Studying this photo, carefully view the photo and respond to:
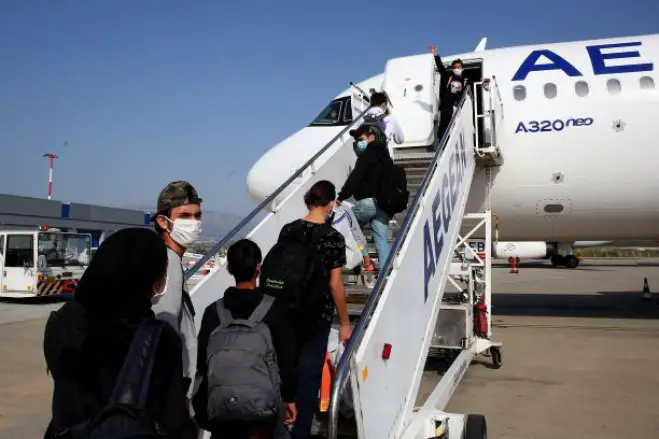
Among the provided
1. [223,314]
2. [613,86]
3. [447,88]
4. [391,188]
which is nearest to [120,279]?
[223,314]

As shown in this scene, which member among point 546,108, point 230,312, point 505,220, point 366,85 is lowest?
point 230,312

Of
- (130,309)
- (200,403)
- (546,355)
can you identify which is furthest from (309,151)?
(130,309)

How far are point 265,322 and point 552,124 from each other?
7.23 meters

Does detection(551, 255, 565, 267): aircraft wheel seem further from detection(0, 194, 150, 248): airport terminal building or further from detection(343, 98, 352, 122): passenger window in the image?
detection(343, 98, 352, 122): passenger window

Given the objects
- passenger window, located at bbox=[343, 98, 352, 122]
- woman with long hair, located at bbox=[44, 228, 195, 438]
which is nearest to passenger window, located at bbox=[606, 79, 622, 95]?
passenger window, located at bbox=[343, 98, 352, 122]

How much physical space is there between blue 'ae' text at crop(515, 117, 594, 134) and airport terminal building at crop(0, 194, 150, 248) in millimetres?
22550

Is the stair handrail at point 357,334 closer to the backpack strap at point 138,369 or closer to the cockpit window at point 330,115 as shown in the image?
the backpack strap at point 138,369

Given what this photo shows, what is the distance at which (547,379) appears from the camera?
748cm

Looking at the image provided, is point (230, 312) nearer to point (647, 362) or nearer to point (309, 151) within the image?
point (309, 151)

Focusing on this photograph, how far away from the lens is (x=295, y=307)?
3.12 m

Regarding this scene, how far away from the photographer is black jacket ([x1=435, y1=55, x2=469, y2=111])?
Result: 8.08m

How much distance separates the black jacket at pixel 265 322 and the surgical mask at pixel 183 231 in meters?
0.39

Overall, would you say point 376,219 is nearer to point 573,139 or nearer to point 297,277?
point 297,277

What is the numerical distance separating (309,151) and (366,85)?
6.23 ft
